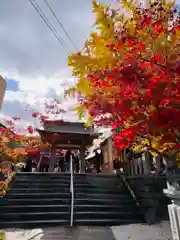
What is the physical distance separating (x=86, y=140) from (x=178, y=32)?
14.4m

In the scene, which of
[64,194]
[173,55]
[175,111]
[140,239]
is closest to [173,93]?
[175,111]

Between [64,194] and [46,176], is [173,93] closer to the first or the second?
[64,194]

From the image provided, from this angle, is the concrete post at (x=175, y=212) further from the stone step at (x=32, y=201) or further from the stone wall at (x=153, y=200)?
the stone step at (x=32, y=201)

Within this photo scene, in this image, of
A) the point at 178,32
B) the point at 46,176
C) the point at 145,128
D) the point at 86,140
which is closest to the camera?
the point at 178,32

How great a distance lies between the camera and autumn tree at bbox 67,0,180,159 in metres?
2.83

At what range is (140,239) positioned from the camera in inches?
201

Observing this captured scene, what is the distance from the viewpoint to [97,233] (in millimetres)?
5469

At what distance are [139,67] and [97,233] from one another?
16.3 ft

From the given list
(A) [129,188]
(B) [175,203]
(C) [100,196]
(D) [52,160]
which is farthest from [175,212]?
(D) [52,160]

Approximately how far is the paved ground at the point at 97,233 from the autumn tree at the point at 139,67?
3501 millimetres

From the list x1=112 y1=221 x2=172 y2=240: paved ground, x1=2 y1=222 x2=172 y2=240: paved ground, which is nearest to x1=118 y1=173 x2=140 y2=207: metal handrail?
x1=112 y1=221 x2=172 y2=240: paved ground

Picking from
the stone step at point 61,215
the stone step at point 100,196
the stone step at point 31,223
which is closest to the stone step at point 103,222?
the stone step at point 61,215

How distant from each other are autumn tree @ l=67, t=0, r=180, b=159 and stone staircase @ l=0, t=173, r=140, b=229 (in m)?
4.68

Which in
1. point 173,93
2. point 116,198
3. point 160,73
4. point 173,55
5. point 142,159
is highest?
point 173,55
